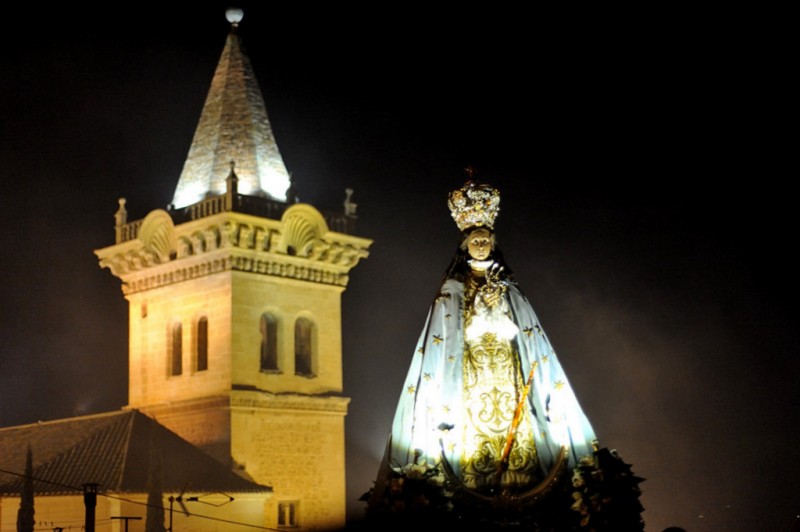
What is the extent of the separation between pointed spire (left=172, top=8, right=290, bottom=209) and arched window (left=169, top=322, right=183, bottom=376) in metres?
3.20

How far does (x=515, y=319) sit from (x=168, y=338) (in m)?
21.4

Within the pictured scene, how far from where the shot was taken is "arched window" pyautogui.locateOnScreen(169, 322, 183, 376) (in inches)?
1385

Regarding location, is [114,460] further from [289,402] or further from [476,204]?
[476,204]

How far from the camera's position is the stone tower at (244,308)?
33500 millimetres

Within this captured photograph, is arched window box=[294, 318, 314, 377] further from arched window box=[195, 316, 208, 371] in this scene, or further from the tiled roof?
the tiled roof

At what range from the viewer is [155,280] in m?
35.7

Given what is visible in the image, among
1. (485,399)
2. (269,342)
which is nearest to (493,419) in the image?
(485,399)

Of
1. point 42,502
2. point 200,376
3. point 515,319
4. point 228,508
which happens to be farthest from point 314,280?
point 515,319

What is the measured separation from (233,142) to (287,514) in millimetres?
9297

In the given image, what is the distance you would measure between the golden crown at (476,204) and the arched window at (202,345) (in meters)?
19.6

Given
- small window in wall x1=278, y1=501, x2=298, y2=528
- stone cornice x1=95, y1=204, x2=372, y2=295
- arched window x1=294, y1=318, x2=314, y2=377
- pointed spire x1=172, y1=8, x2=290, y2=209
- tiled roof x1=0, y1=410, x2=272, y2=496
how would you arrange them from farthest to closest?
arched window x1=294, y1=318, x2=314, y2=377 → pointed spire x1=172, y1=8, x2=290, y2=209 → stone cornice x1=95, y1=204, x2=372, y2=295 → small window in wall x1=278, y1=501, x2=298, y2=528 → tiled roof x1=0, y1=410, x2=272, y2=496

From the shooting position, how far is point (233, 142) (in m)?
34.8

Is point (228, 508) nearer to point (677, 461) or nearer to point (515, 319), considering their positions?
point (677, 461)

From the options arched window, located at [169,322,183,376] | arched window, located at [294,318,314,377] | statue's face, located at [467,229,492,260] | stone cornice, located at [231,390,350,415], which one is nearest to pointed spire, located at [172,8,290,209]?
arched window, located at [169,322,183,376]
